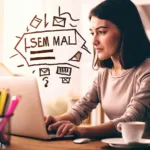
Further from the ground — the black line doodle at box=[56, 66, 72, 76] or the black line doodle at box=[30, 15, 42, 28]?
the black line doodle at box=[30, 15, 42, 28]

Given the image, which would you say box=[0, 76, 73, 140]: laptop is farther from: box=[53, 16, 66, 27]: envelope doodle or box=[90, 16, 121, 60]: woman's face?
box=[53, 16, 66, 27]: envelope doodle

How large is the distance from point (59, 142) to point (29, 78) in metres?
0.26

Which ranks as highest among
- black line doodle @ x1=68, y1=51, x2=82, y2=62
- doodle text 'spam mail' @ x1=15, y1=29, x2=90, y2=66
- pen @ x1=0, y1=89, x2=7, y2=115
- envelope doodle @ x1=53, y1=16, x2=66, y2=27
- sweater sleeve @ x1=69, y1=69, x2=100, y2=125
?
envelope doodle @ x1=53, y1=16, x2=66, y2=27

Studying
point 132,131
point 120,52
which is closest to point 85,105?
point 120,52

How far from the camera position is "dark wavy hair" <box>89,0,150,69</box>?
5.60ft

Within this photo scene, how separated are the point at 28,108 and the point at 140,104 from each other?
1.67 ft

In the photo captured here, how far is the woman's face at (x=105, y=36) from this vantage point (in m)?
1.69

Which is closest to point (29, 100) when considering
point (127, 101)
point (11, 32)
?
point (127, 101)

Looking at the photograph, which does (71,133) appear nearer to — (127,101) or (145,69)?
(127,101)

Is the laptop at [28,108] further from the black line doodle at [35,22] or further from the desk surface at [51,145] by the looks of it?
the black line doodle at [35,22]

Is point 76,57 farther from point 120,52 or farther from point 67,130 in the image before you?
point 67,130

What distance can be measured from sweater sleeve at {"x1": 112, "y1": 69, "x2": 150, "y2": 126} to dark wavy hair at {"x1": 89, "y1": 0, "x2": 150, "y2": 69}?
13 cm

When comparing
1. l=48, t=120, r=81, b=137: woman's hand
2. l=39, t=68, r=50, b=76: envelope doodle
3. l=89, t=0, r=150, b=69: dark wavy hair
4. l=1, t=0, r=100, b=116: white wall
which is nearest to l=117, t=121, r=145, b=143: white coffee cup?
l=48, t=120, r=81, b=137: woman's hand

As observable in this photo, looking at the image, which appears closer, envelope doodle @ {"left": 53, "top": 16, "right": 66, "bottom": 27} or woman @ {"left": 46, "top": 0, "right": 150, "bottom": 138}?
woman @ {"left": 46, "top": 0, "right": 150, "bottom": 138}
